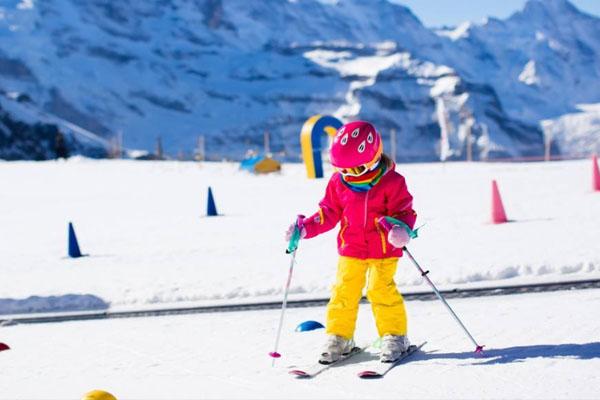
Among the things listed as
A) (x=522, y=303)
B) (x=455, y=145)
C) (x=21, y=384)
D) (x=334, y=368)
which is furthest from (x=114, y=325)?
(x=455, y=145)

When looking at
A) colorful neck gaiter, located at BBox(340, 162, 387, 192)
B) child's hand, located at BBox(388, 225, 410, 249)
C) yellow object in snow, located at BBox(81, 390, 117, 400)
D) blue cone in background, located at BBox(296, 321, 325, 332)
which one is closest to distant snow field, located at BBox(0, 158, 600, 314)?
blue cone in background, located at BBox(296, 321, 325, 332)

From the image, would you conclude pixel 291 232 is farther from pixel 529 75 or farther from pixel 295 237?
pixel 529 75

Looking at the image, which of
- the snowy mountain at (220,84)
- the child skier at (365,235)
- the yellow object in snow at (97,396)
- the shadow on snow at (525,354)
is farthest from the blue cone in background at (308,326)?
the snowy mountain at (220,84)

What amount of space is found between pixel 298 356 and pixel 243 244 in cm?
636

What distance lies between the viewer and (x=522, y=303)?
5820mm

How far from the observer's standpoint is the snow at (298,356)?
3881 mm

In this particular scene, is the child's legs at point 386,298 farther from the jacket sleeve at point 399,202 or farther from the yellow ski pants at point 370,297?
the jacket sleeve at point 399,202

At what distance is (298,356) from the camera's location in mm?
4723

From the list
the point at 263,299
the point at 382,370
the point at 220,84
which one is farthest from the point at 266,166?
the point at 220,84

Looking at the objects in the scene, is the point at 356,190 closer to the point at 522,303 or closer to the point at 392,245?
the point at 392,245

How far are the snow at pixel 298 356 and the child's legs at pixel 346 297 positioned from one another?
209 millimetres

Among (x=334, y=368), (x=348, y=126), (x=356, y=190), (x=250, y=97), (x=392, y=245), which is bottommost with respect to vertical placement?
(x=334, y=368)

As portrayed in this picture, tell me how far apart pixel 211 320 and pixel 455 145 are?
132 m

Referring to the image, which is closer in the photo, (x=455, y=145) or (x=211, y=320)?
(x=211, y=320)
